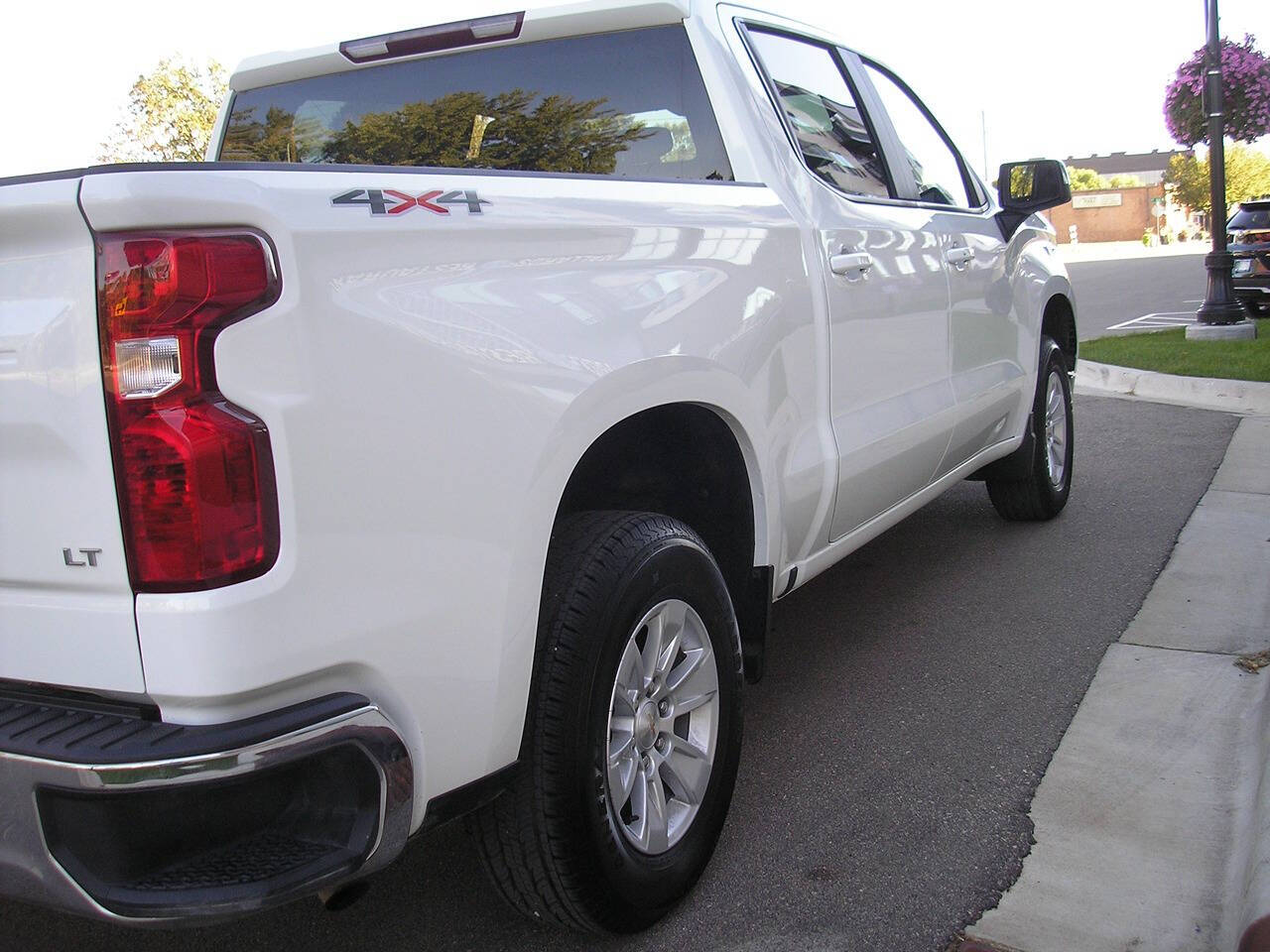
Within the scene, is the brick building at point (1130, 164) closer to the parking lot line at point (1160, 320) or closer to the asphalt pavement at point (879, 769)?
the parking lot line at point (1160, 320)

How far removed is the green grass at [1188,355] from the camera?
9305 mm

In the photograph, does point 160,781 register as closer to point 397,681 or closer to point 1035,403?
point 397,681

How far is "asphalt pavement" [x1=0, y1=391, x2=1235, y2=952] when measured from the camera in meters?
2.60

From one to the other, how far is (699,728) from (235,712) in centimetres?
123

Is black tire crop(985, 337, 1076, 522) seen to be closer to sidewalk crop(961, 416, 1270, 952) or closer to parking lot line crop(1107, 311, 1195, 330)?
sidewalk crop(961, 416, 1270, 952)

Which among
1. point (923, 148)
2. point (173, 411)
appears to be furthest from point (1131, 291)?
point (173, 411)

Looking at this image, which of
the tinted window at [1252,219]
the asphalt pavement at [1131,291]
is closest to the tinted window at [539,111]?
the asphalt pavement at [1131,291]

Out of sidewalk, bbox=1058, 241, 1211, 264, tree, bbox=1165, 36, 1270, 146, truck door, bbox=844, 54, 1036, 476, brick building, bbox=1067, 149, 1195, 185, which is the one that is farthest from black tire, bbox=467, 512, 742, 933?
brick building, bbox=1067, 149, 1195, 185

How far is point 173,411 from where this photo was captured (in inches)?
66.8

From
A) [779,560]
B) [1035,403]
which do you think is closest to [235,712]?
[779,560]

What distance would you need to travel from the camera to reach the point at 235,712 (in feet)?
5.65

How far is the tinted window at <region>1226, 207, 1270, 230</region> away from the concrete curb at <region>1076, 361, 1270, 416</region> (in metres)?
6.40

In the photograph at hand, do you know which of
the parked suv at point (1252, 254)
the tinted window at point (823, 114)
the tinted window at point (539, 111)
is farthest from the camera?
the parked suv at point (1252, 254)

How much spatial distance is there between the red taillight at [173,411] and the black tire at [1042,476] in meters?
4.22
